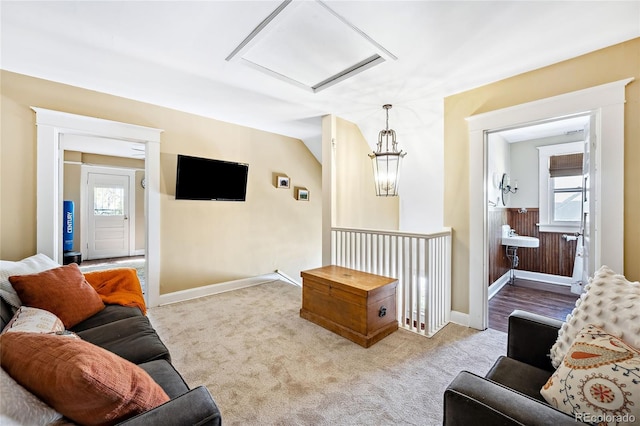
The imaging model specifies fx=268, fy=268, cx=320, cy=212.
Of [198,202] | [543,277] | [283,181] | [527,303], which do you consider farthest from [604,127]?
[198,202]

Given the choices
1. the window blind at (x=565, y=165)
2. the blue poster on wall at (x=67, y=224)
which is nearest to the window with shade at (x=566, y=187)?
the window blind at (x=565, y=165)

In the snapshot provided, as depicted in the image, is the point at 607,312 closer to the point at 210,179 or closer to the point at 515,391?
the point at 515,391

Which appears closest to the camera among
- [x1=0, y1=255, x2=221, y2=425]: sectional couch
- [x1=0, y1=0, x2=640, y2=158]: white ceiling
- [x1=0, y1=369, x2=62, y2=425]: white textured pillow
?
[x1=0, y1=369, x2=62, y2=425]: white textured pillow

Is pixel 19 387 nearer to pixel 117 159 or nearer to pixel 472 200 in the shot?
pixel 472 200

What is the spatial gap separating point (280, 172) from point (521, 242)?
390 cm

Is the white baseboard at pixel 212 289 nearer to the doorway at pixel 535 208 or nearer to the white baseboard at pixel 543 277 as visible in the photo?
the doorway at pixel 535 208

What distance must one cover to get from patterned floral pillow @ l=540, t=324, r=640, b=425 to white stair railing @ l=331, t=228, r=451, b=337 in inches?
60.8

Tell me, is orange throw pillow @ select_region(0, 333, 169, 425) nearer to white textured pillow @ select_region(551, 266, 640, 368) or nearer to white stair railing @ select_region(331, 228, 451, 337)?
white textured pillow @ select_region(551, 266, 640, 368)

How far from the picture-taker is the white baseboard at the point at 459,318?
2736 millimetres

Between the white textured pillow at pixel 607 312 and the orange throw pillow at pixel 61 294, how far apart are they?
8.85 ft

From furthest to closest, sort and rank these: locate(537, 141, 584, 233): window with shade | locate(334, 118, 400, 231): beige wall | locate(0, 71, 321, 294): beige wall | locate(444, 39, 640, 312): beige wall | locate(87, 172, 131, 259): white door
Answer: locate(87, 172, 131, 259): white door, locate(537, 141, 584, 233): window with shade, locate(334, 118, 400, 231): beige wall, locate(0, 71, 321, 294): beige wall, locate(444, 39, 640, 312): beige wall

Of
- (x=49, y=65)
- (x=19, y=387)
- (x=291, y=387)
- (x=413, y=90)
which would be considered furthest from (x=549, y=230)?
(x=49, y=65)

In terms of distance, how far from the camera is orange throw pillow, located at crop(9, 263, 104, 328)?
1.64m

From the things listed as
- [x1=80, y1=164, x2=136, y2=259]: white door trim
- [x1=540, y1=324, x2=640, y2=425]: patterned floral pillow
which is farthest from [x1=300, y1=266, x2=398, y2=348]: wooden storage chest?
[x1=80, y1=164, x2=136, y2=259]: white door trim
